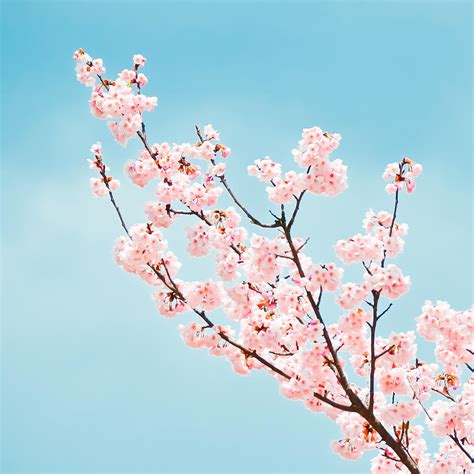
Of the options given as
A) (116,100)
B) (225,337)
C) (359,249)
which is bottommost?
(225,337)

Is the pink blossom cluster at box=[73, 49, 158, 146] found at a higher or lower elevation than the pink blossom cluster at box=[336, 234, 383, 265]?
higher

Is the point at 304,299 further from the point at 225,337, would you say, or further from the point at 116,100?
the point at 116,100

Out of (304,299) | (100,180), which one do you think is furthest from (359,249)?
(100,180)

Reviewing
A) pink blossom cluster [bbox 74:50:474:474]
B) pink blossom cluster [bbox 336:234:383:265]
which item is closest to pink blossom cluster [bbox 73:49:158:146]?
pink blossom cluster [bbox 74:50:474:474]

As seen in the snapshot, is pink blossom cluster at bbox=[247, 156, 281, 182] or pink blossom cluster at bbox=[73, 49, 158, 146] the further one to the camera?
pink blossom cluster at bbox=[73, 49, 158, 146]

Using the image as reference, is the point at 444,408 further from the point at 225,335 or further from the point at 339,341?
the point at 225,335

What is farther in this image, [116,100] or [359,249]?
[116,100]

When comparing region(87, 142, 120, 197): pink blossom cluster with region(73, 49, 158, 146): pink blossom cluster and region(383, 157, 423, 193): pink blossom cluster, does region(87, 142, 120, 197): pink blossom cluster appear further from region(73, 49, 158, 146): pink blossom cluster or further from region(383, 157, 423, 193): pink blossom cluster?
region(383, 157, 423, 193): pink blossom cluster

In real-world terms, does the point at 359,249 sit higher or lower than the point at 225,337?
higher

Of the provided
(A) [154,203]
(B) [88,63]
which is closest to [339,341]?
(A) [154,203]

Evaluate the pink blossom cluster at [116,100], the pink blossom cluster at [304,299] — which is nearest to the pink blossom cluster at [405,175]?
the pink blossom cluster at [304,299]

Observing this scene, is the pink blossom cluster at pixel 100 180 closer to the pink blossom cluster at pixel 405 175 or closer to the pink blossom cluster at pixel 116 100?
the pink blossom cluster at pixel 116 100

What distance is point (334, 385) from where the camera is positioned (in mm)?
7211

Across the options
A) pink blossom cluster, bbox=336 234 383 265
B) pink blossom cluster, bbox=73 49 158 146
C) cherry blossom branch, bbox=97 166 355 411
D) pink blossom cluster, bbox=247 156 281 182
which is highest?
pink blossom cluster, bbox=73 49 158 146
